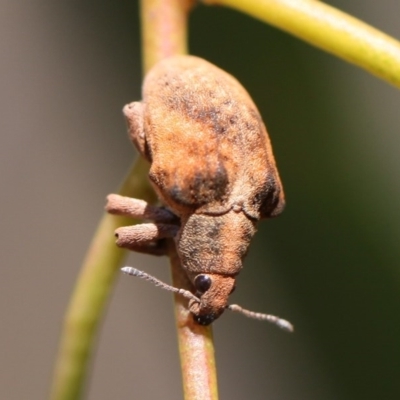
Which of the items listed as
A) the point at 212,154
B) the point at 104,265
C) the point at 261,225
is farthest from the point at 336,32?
the point at 261,225

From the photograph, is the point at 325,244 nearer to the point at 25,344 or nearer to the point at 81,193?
the point at 81,193

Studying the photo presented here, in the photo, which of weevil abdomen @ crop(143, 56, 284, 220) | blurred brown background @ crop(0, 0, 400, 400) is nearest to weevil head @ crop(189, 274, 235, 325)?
weevil abdomen @ crop(143, 56, 284, 220)

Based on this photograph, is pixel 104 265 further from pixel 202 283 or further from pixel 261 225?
pixel 261 225

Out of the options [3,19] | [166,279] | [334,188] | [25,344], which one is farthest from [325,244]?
[3,19]

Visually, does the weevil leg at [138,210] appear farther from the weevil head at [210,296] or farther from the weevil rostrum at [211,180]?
the weevil head at [210,296]

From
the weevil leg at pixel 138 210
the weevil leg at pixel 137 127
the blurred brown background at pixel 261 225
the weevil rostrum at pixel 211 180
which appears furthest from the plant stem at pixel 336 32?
the blurred brown background at pixel 261 225
